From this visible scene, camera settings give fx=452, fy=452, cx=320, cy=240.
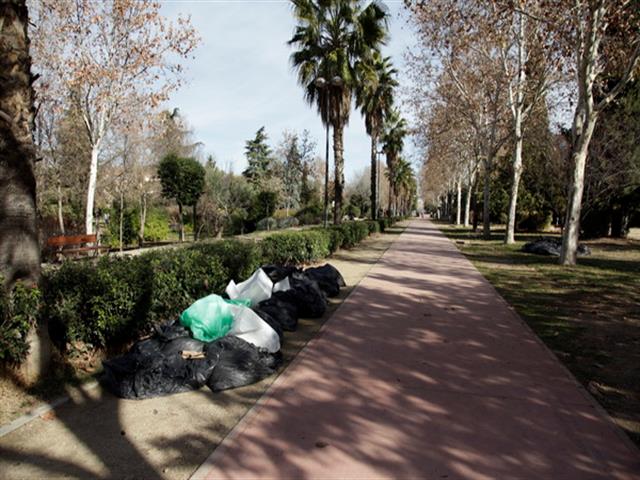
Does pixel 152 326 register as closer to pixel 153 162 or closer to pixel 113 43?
pixel 113 43

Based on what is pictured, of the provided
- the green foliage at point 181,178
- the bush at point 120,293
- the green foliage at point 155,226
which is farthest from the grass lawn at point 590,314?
the green foliage at point 155,226

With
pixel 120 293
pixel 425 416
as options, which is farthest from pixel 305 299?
pixel 425 416

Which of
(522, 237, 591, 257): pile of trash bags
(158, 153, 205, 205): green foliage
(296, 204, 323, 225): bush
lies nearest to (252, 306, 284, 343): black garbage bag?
(522, 237, 591, 257): pile of trash bags

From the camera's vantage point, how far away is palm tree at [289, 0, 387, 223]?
1742cm

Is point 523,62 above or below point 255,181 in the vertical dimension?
above

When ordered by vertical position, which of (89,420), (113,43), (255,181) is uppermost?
(113,43)

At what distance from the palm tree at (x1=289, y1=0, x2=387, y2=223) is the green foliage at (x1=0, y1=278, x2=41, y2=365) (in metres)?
14.7

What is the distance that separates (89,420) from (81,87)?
47.1ft

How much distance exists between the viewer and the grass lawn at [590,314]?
14.7 ft

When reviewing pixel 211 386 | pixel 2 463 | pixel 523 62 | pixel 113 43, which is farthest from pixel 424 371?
pixel 523 62

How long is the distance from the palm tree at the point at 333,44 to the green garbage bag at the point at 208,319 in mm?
13436

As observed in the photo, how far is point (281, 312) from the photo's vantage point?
21.0ft

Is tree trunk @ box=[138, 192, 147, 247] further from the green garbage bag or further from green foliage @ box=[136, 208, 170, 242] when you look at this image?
the green garbage bag

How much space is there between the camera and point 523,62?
63.8 feet
